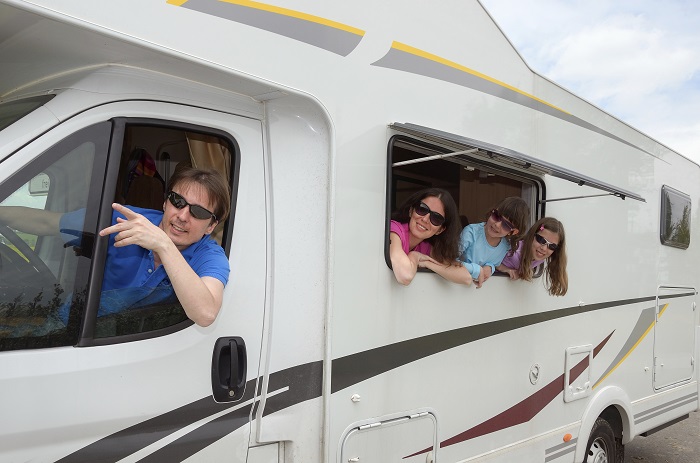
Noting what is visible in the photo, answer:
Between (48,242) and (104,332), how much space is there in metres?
0.32

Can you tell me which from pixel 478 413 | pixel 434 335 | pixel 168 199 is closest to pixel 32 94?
pixel 168 199

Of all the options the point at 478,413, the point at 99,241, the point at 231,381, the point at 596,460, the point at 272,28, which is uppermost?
the point at 272,28

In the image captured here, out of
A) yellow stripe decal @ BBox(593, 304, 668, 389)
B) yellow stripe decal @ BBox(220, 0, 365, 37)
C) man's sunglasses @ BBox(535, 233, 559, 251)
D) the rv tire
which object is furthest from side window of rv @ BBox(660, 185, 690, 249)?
yellow stripe decal @ BBox(220, 0, 365, 37)

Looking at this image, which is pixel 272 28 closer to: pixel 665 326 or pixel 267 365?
pixel 267 365

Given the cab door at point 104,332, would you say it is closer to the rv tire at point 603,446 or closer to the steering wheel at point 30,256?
the steering wheel at point 30,256

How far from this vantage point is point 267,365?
2.32 m

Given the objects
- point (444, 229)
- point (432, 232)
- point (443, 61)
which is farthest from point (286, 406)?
point (443, 61)

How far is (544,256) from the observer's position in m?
3.60

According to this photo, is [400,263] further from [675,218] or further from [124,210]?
[675,218]

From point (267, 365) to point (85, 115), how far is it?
1.04 meters

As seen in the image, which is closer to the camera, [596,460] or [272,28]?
[272,28]

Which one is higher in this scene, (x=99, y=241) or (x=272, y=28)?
(x=272, y=28)

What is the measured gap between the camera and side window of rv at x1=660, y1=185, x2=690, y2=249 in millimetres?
5146

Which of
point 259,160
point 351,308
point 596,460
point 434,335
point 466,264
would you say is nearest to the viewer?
point 259,160
